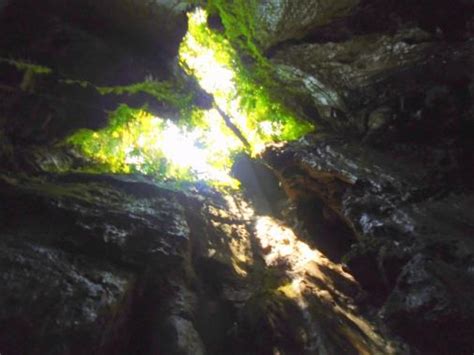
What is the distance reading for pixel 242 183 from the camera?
331 inches

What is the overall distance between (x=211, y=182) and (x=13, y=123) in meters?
3.70

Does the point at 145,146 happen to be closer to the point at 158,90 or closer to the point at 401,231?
the point at 158,90

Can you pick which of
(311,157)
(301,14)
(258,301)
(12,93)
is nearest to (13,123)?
(12,93)

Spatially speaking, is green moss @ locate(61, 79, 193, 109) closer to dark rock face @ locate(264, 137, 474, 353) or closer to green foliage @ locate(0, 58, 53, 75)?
green foliage @ locate(0, 58, 53, 75)

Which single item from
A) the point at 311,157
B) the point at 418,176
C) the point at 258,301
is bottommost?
the point at 258,301

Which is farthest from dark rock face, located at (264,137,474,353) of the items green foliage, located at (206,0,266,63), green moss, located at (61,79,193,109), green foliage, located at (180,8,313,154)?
green foliage, located at (206,0,266,63)

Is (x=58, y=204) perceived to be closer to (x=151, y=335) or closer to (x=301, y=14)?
(x=151, y=335)

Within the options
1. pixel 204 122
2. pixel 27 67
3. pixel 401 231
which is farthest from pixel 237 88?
pixel 401 231

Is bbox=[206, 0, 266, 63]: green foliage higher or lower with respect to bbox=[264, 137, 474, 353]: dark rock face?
higher

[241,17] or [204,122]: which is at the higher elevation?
[241,17]

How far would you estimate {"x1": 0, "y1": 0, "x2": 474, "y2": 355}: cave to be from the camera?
387cm

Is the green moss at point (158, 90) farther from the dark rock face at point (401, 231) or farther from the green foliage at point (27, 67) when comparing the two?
the dark rock face at point (401, 231)

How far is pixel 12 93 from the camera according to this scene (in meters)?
5.03

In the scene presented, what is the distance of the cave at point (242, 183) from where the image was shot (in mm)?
3873
